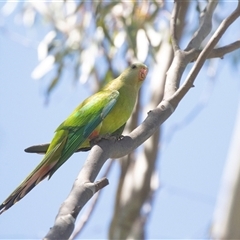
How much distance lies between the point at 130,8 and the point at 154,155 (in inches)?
59.5

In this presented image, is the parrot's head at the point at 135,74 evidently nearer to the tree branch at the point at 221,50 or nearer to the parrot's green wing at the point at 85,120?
the parrot's green wing at the point at 85,120

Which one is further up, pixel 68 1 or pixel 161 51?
pixel 68 1

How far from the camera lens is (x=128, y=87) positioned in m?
3.57

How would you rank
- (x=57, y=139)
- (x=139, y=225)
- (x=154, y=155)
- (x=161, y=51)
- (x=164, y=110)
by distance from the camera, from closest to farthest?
(x=164, y=110)
(x=57, y=139)
(x=139, y=225)
(x=154, y=155)
(x=161, y=51)

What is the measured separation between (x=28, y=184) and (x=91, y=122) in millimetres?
577

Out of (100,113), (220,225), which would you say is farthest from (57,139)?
(220,225)

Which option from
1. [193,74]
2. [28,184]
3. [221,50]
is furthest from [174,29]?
[28,184]

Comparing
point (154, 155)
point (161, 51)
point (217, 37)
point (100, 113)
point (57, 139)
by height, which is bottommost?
point (57, 139)

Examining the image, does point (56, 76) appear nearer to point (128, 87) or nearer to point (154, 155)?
point (154, 155)

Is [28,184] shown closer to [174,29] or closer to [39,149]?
[39,149]

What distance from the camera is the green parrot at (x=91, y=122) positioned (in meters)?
3.05

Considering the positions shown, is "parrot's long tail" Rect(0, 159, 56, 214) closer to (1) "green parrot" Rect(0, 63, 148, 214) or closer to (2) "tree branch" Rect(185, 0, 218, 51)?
(1) "green parrot" Rect(0, 63, 148, 214)

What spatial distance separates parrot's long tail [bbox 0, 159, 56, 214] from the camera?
2.55 meters

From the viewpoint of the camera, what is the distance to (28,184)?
9.34ft
